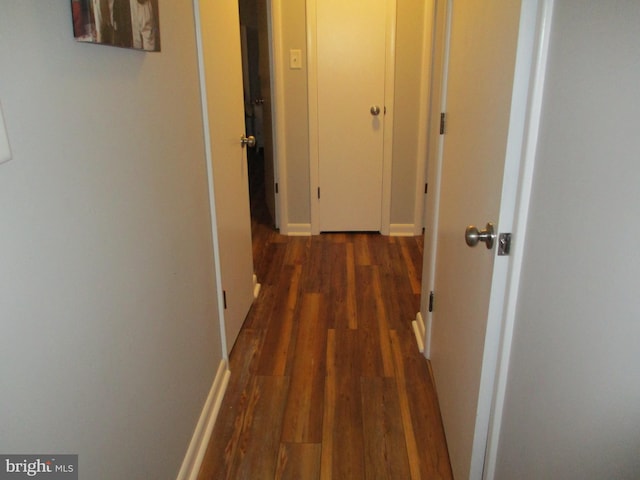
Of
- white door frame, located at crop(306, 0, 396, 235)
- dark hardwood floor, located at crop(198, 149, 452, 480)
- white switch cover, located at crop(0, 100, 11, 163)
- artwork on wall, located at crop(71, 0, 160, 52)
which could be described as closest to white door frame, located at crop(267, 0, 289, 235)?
white door frame, located at crop(306, 0, 396, 235)

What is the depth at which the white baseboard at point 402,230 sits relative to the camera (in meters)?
3.93

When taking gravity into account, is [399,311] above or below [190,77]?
below

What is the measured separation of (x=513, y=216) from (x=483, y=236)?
12 cm

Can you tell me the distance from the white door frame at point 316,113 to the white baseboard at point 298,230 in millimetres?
43

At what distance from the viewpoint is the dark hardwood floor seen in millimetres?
1729

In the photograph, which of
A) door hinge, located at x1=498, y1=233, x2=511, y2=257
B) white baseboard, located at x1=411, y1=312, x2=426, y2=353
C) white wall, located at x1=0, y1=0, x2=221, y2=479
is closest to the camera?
white wall, located at x1=0, y1=0, x2=221, y2=479

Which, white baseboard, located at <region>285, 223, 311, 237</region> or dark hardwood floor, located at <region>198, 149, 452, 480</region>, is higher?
white baseboard, located at <region>285, 223, 311, 237</region>

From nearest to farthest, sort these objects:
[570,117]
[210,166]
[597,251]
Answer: [597,251], [570,117], [210,166]

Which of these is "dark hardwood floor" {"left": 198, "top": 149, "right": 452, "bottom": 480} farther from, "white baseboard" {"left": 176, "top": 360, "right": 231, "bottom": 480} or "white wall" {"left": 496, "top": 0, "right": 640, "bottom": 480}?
"white wall" {"left": 496, "top": 0, "right": 640, "bottom": 480}

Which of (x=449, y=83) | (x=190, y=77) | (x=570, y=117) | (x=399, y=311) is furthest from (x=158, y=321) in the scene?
(x=399, y=311)

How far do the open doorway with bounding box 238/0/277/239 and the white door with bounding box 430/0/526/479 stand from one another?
223 centimetres

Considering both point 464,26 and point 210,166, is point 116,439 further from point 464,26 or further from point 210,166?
point 464,26

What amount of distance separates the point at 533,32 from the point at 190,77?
46.0 inches

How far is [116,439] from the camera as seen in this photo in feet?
3.70
